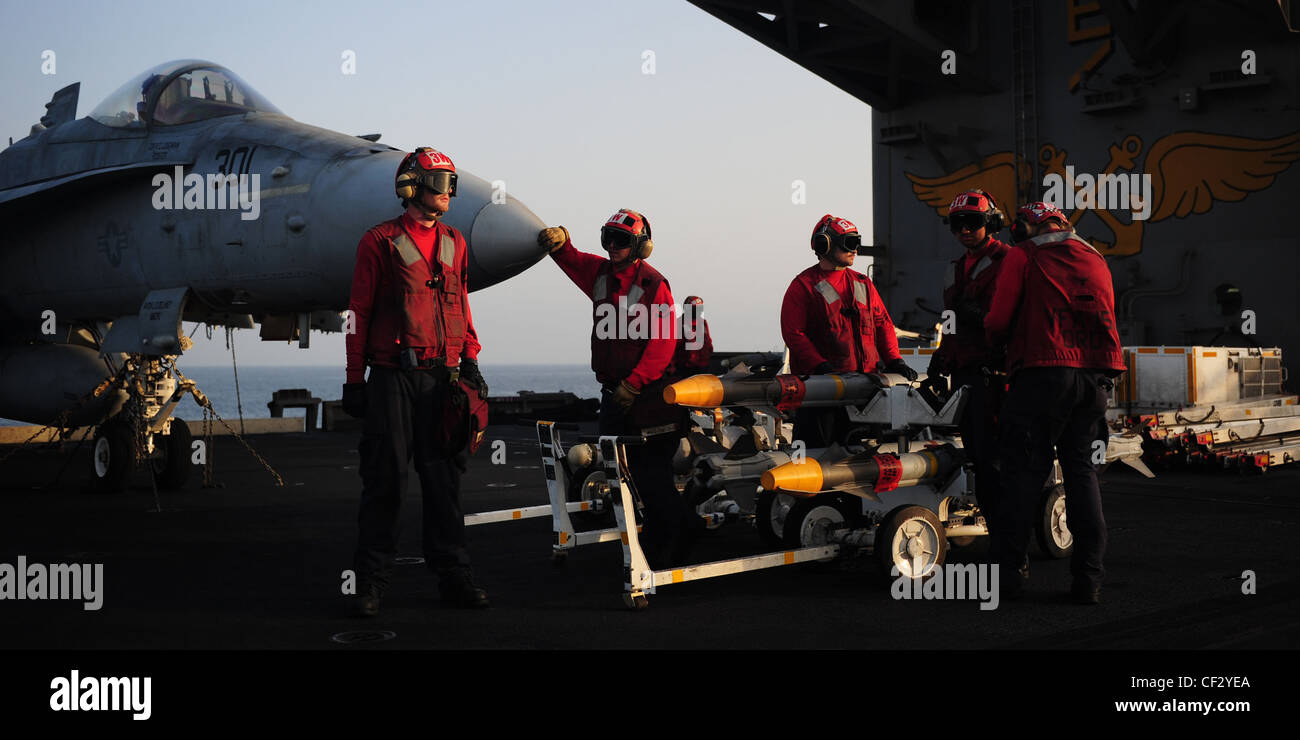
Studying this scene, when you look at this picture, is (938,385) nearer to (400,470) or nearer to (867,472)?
(867,472)

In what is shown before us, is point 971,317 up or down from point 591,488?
up

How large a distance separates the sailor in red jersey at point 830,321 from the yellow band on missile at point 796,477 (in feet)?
3.79

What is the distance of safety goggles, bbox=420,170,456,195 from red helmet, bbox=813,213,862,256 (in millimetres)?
2640

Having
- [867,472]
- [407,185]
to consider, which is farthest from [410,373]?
[867,472]

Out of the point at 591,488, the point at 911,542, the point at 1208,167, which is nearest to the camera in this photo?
the point at 911,542

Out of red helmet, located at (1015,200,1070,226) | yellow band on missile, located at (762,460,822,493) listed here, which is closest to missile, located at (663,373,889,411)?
yellow band on missile, located at (762,460,822,493)

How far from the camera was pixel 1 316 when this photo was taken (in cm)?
1146

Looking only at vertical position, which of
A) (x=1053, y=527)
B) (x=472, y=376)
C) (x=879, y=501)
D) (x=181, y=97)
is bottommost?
(x=1053, y=527)

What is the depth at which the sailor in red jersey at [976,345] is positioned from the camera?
20.7 ft

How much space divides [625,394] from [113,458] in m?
6.83

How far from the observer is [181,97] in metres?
9.98

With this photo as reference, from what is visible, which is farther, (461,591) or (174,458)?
(174,458)

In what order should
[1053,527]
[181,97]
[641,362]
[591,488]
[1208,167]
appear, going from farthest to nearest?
[1208,167]
[181,97]
[591,488]
[1053,527]
[641,362]
